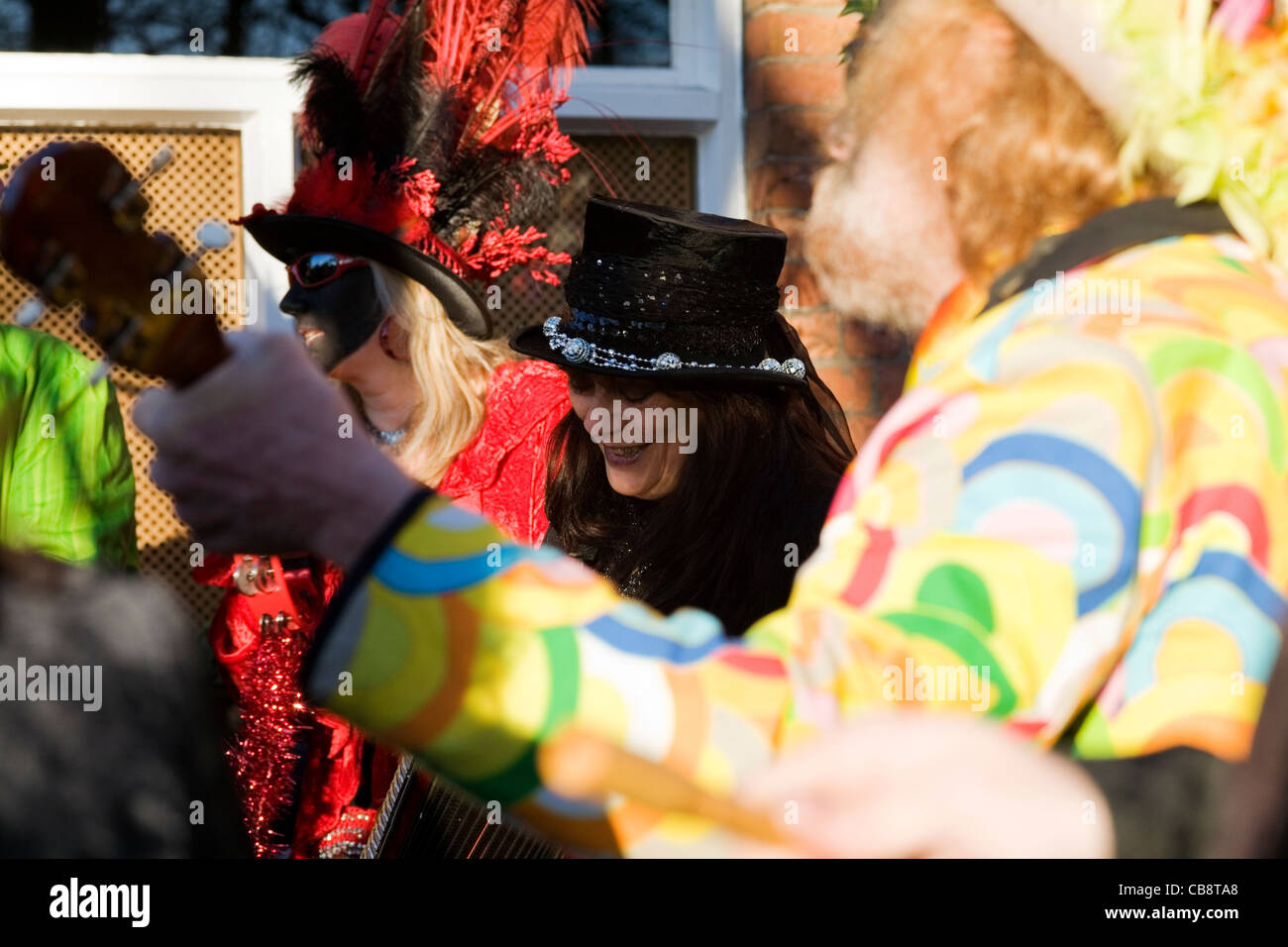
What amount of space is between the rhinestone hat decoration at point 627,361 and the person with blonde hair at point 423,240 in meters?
0.68

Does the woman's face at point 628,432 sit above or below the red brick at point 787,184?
below

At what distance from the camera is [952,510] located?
94 centimetres

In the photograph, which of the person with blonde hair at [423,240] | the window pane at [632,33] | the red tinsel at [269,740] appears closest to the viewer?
the red tinsel at [269,740]

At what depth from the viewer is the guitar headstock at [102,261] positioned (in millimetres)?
876

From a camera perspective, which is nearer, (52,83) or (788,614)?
(788,614)

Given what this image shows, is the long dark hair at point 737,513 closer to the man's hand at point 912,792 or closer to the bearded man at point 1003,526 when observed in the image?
the bearded man at point 1003,526

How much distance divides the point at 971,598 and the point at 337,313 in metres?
2.43

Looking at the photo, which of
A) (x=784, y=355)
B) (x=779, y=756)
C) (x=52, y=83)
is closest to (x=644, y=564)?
(x=784, y=355)

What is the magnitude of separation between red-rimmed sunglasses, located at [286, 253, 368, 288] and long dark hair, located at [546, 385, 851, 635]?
1.10 meters

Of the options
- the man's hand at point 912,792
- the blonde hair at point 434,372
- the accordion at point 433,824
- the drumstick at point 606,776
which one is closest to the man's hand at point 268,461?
the drumstick at point 606,776

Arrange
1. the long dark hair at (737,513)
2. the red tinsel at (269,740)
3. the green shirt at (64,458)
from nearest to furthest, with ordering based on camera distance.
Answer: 1. the long dark hair at (737,513)
2. the green shirt at (64,458)
3. the red tinsel at (269,740)

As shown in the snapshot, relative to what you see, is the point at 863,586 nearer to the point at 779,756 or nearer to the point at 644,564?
the point at 779,756
